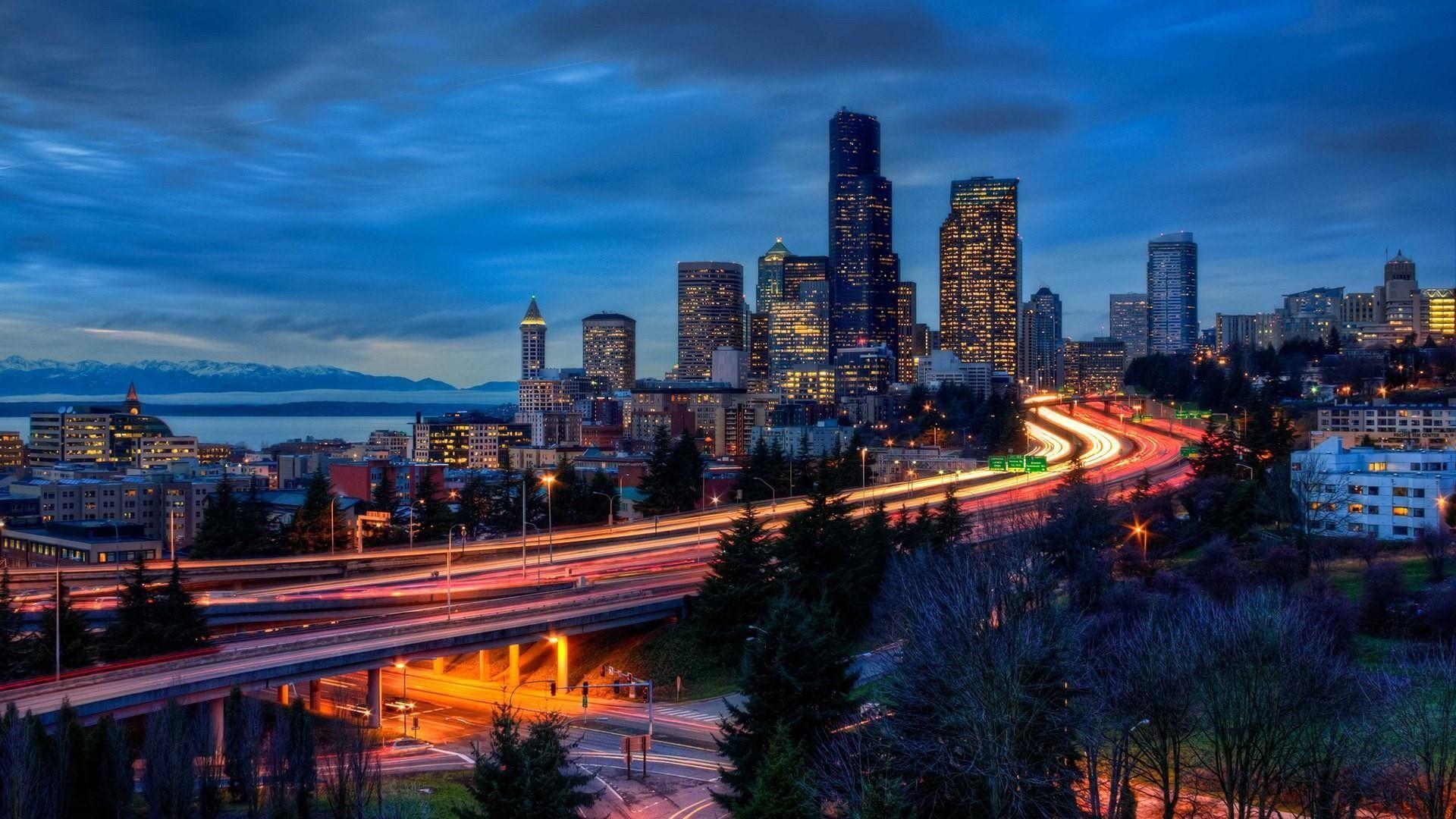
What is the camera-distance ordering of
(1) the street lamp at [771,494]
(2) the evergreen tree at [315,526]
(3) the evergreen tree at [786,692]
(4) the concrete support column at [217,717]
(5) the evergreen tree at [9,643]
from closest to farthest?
(3) the evergreen tree at [786,692]
(4) the concrete support column at [217,717]
(5) the evergreen tree at [9,643]
(2) the evergreen tree at [315,526]
(1) the street lamp at [771,494]

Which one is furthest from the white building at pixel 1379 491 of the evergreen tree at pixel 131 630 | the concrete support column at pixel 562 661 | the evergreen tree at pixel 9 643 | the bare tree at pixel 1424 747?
the evergreen tree at pixel 9 643

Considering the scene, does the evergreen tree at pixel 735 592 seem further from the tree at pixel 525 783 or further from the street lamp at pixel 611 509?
the street lamp at pixel 611 509

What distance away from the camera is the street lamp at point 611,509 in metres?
69.8

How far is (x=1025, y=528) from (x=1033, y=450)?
65362 millimetres

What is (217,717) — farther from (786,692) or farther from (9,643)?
(786,692)

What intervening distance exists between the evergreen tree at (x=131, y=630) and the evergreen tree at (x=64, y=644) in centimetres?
112

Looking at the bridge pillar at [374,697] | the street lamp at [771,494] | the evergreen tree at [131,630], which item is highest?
the street lamp at [771,494]

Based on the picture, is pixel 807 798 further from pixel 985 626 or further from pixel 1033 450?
pixel 1033 450

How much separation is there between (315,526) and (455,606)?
23.7 meters

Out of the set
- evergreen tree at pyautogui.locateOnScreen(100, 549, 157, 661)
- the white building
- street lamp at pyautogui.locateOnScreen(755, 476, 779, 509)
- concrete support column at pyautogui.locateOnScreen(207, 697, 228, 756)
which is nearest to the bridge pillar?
concrete support column at pyautogui.locateOnScreen(207, 697, 228, 756)

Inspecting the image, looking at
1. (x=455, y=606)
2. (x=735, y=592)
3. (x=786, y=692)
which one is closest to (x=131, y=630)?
(x=455, y=606)

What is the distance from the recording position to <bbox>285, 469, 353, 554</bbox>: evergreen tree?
64938 mm

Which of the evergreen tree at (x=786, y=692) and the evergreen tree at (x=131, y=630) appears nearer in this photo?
the evergreen tree at (x=786, y=692)

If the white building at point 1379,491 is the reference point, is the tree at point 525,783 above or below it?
below
